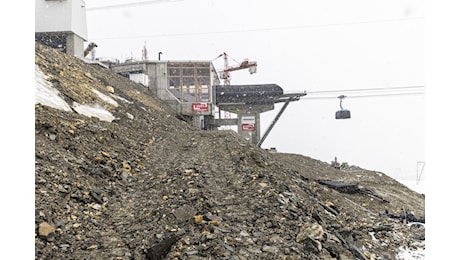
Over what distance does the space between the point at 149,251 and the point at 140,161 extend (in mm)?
4426

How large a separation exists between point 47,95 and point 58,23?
58.4ft

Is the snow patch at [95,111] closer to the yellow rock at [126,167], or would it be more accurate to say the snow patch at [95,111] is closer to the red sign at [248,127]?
the yellow rock at [126,167]

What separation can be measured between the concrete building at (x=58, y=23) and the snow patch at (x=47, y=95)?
A: 15336 mm

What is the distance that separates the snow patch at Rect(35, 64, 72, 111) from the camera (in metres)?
8.27

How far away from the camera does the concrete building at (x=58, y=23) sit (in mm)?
22766

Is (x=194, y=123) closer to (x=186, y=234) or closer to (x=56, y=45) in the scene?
(x=56, y=45)

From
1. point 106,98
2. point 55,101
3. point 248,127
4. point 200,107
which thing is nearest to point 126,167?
point 55,101

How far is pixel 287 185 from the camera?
262 inches

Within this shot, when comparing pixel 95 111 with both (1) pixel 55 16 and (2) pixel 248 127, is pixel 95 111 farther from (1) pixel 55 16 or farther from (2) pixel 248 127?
(1) pixel 55 16

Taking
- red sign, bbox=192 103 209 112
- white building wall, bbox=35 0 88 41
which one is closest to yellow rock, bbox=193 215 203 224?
red sign, bbox=192 103 209 112

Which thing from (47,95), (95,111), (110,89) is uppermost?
(110,89)

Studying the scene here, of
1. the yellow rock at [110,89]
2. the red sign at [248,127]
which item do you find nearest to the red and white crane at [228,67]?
the red sign at [248,127]

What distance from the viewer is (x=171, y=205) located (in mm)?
5148

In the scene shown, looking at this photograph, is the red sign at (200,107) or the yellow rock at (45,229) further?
the red sign at (200,107)
